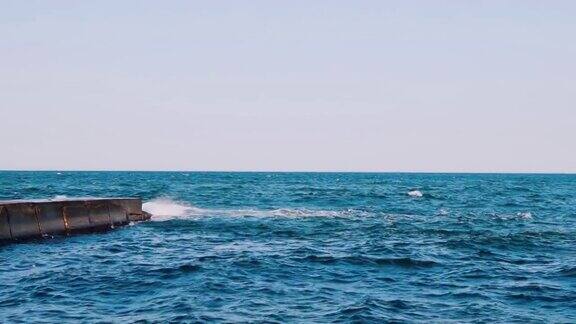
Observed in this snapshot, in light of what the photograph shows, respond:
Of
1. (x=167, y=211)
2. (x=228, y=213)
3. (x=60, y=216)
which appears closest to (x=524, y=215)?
(x=228, y=213)

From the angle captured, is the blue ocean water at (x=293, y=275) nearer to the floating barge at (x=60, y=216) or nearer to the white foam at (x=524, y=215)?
the floating barge at (x=60, y=216)

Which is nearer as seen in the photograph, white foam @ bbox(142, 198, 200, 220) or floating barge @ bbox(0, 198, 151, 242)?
floating barge @ bbox(0, 198, 151, 242)

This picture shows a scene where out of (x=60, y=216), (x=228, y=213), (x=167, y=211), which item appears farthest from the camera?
(x=167, y=211)

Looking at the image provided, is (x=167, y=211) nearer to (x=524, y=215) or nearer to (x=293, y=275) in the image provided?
(x=524, y=215)

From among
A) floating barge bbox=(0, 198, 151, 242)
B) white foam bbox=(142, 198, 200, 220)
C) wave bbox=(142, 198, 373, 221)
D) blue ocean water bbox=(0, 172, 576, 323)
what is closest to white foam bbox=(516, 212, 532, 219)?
blue ocean water bbox=(0, 172, 576, 323)

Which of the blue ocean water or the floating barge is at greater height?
the floating barge

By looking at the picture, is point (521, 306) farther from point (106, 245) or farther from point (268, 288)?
point (106, 245)

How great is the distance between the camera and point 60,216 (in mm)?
30453

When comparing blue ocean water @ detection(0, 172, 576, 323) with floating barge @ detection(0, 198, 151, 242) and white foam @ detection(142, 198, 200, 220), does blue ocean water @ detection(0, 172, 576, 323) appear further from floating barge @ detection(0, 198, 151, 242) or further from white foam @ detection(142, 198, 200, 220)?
white foam @ detection(142, 198, 200, 220)

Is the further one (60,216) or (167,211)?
(167,211)

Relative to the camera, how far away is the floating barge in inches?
1051

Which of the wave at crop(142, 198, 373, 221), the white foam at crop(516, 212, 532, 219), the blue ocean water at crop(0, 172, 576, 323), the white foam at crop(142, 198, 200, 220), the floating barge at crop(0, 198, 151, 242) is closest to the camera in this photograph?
the blue ocean water at crop(0, 172, 576, 323)

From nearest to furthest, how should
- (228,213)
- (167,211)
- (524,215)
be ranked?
(228,213) < (524,215) < (167,211)

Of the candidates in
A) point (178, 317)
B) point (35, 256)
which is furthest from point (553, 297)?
point (35, 256)
